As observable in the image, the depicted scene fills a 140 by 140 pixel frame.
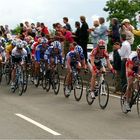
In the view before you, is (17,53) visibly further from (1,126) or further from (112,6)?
(112,6)

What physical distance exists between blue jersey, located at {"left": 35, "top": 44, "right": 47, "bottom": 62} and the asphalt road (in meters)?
2.75

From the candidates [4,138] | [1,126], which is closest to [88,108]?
[1,126]

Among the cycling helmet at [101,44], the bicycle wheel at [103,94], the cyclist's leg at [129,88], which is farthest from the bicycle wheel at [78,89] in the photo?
the cyclist's leg at [129,88]

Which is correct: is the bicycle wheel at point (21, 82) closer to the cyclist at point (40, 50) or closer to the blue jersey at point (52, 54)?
Result: the blue jersey at point (52, 54)

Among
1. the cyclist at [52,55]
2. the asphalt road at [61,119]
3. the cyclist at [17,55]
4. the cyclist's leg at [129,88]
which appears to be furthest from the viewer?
the cyclist at [52,55]

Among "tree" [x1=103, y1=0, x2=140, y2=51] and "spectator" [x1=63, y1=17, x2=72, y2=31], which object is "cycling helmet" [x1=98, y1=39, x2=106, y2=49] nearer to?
"spectator" [x1=63, y1=17, x2=72, y2=31]

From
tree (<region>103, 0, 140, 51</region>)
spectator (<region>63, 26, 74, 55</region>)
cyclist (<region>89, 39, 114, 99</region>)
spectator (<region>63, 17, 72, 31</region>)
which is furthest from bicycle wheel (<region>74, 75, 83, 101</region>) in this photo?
tree (<region>103, 0, 140, 51</region>)

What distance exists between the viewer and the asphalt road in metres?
11.4

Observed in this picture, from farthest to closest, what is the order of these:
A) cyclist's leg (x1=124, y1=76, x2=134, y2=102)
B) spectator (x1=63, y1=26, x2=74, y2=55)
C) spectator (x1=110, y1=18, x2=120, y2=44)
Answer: spectator (x1=63, y1=26, x2=74, y2=55) < spectator (x1=110, y1=18, x2=120, y2=44) < cyclist's leg (x1=124, y1=76, x2=134, y2=102)

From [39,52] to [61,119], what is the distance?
7.61 m

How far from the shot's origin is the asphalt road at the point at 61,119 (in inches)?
448

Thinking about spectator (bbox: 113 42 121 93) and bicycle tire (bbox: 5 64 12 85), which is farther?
bicycle tire (bbox: 5 64 12 85)

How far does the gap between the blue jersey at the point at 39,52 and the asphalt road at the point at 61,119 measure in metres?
2.75

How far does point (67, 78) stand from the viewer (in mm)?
17594
